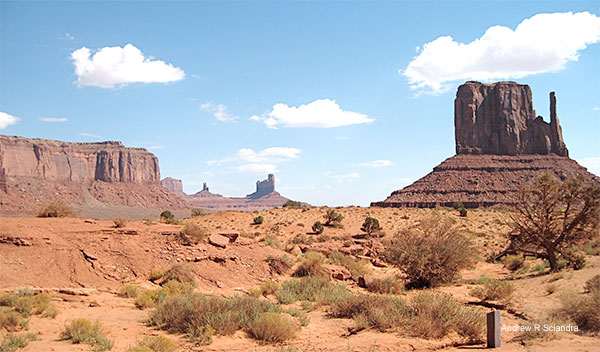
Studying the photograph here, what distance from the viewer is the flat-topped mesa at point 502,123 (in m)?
105

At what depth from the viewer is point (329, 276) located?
17.6 meters

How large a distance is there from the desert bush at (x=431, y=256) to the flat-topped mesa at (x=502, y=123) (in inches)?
3746

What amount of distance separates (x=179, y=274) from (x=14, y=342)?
6356 mm

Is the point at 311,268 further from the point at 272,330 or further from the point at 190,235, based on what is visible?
the point at 272,330

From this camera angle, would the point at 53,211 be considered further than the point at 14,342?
Yes

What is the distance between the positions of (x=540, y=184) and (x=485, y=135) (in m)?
101

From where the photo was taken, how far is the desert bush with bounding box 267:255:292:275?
58.4 ft

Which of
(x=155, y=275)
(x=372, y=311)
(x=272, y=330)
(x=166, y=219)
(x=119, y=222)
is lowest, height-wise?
(x=272, y=330)

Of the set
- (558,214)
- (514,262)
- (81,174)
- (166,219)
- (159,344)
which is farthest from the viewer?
(81,174)

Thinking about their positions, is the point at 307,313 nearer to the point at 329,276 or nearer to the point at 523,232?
the point at 329,276

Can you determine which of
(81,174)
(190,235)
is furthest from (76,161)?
(190,235)

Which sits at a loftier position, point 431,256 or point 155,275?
point 431,256

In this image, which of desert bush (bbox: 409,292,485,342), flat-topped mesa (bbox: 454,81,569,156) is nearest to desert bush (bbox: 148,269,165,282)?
desert bush (bbox: 409,292,485,342)

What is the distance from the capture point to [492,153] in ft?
349
